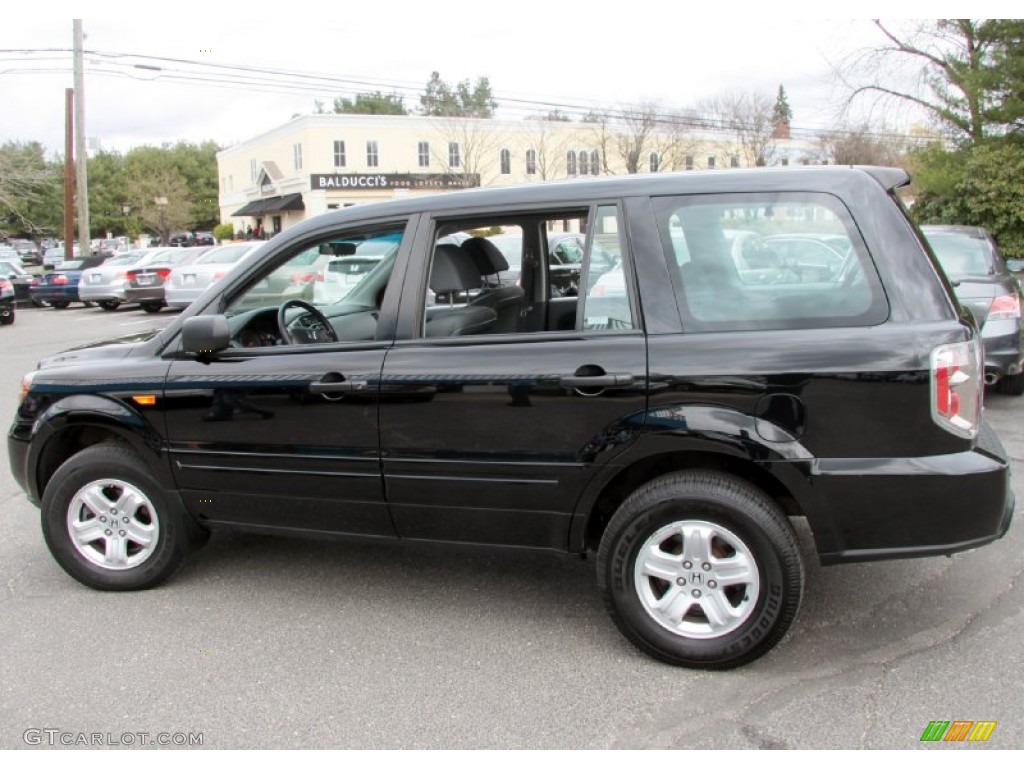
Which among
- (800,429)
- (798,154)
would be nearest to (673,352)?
(800,429)

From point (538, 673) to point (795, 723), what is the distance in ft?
3.04

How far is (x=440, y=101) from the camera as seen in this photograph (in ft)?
232

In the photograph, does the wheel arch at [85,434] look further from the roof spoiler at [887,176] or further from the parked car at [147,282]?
the parked car at [147,282]

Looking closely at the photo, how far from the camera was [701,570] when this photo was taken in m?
3.13

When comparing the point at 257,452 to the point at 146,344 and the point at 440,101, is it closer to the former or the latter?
the point at 146,344

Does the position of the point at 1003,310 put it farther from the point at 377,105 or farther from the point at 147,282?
the point at 377,105

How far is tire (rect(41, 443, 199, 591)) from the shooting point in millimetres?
3910

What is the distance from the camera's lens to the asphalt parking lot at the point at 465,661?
2.83m

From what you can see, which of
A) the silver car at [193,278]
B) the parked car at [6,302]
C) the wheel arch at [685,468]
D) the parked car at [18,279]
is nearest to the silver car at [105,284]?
the parked car at [6,302]

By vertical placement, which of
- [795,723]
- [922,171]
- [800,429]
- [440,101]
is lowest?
[795,723]

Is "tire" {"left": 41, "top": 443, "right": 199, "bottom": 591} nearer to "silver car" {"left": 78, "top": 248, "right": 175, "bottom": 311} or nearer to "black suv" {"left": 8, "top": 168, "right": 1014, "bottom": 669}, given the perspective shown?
"black suv" {"left": 8, "top": 168, "right": 1014, "bottom": 669}

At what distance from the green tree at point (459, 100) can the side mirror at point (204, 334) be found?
39.6m

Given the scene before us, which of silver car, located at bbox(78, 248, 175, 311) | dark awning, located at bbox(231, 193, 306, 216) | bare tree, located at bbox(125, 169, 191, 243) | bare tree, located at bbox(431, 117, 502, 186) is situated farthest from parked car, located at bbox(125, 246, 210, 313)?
bare tree, located at bbox(125, 169, 191, 243)

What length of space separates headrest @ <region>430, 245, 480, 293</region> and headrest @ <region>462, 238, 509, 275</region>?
6cm
